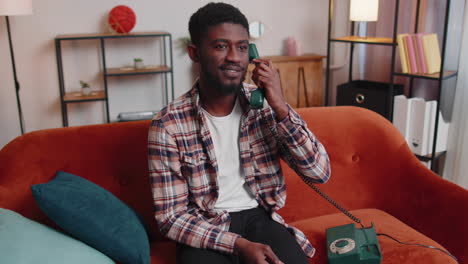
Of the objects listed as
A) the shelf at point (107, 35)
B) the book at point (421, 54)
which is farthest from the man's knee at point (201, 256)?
the shelf at point (107, 35)

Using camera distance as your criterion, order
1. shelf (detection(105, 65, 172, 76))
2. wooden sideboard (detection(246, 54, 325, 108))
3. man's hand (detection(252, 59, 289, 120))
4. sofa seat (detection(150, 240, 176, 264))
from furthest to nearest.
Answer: wooden sideboard (detection(246, 54, 325, 108)) → shelf (detection(105, 65, 172, 76)) → sofa seat (detection(150, 240, 176, 264)) → man's hand (detection(252, 59, 289, 120))

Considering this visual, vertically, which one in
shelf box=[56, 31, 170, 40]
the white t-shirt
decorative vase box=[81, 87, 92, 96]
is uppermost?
shelf box=[56, 31, 170, 40]

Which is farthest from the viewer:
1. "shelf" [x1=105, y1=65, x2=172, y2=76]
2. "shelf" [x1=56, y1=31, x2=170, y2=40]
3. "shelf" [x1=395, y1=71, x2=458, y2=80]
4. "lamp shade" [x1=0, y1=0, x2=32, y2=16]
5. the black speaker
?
"shelf" [x1=105, y1=65, x2=172, y2=76]

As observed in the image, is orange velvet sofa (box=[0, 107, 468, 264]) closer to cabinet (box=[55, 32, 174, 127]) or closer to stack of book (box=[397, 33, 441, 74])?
stack of book (box=[397, 33, 441, 74])

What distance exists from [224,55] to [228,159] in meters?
0.33

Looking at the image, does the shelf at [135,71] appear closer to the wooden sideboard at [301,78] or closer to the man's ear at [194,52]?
the wooden sideboard at [301,78]

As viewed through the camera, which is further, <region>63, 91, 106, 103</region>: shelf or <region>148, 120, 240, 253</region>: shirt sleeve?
<region>63, 91, 106, 103</region>: shelf

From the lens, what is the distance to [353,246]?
1519 mm

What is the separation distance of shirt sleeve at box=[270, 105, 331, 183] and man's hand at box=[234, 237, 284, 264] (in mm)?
305

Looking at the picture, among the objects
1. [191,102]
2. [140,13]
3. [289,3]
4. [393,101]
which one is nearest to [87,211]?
[191,102]

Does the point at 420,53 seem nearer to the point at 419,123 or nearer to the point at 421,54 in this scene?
the point at 421,54

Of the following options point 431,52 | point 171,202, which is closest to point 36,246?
point 171,202

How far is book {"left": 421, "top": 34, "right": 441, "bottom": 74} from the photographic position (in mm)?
3008

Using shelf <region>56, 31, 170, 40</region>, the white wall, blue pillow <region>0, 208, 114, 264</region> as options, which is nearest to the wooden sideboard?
the white wall
